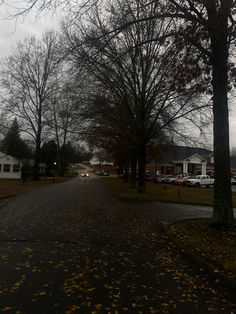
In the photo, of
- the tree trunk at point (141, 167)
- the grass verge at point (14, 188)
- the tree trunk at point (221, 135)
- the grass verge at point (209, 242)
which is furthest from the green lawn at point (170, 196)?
the tree trunk at point (221, 135)

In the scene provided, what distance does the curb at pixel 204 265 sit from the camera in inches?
289

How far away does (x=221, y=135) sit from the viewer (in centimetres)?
1276

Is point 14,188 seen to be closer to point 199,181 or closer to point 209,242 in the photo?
point 209,242

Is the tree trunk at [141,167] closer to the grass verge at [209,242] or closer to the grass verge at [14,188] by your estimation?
the grass verge at [14,188]

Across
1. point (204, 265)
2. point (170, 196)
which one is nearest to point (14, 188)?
point (170, 196)

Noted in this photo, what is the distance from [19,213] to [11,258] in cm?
879

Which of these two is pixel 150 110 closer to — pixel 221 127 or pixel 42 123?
pixel 221 127

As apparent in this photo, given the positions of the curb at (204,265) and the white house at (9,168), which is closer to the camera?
the curb at (204,265)

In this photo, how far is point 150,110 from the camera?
32.7 metres

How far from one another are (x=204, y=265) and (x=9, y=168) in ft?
222

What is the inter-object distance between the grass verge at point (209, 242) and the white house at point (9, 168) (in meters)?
61.3

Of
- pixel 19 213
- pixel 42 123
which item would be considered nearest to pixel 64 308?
pixel 19 213

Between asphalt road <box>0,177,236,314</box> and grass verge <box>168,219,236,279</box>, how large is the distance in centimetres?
41

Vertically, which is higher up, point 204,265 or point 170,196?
point 170,196
